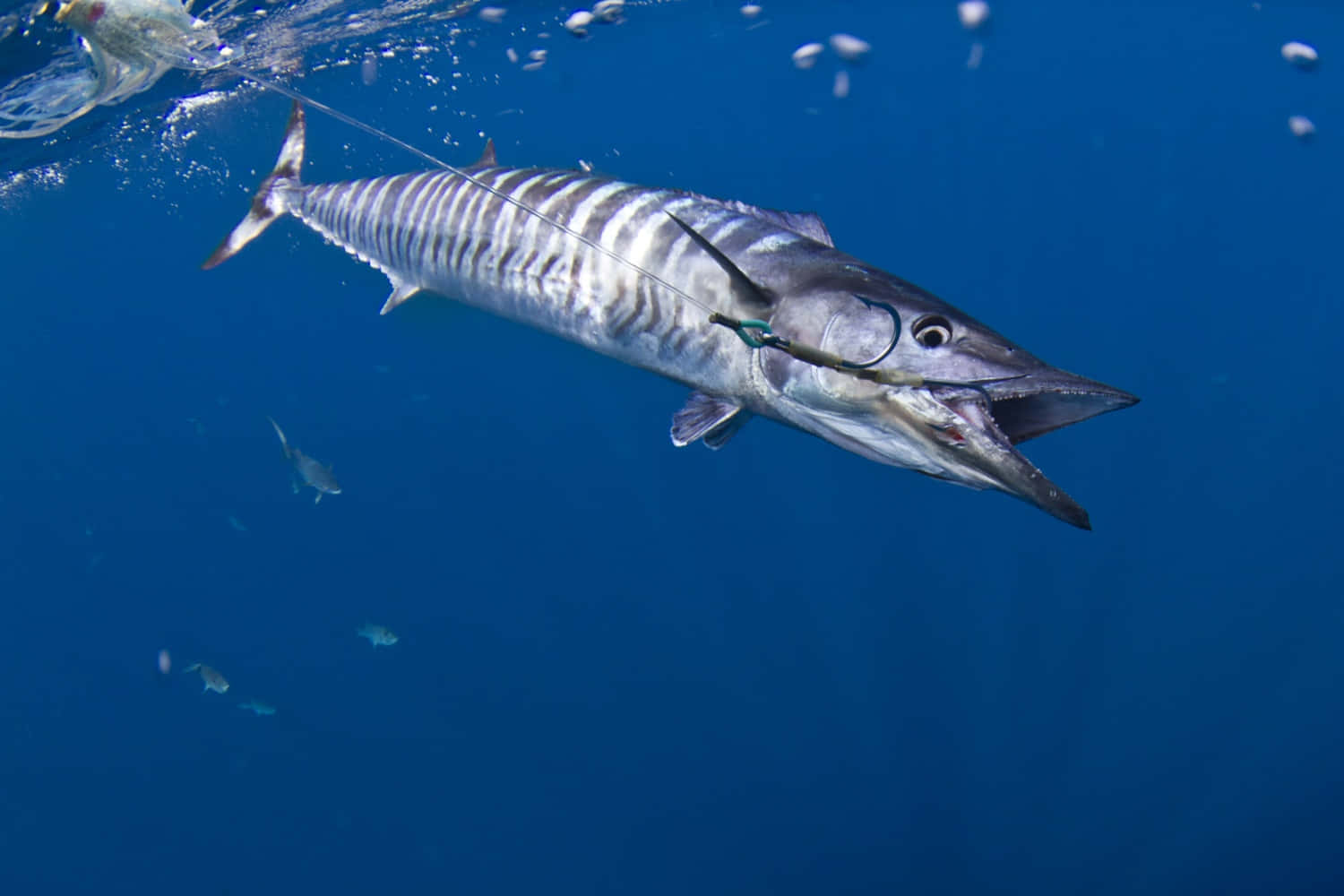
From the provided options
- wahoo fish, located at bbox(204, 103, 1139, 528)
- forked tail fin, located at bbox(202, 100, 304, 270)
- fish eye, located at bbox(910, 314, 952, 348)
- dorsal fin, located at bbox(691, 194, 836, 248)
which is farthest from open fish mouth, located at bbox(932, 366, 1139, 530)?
forked tail fin, located at bbox(202, 100, 304, 270)

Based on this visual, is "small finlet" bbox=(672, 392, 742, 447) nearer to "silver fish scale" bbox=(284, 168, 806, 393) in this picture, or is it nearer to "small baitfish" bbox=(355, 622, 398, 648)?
"silver fish scale" bbox=(284, 168, 806, 393)

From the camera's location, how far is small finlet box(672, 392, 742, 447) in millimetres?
2965

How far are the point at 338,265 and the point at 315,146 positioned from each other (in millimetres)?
9287

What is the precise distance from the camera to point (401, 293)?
4.91 m

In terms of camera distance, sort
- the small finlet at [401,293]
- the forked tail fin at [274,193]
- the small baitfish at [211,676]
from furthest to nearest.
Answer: the small baitfish at [211,676] < the forked tail fin at [274,193] < the small finlet at [401,293]

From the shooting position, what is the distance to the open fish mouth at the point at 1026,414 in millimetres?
1812

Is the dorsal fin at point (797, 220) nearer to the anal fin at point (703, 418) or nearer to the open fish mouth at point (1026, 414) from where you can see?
the anal fin at point (703, 418)

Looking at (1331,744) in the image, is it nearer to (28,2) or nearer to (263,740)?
(263,740)

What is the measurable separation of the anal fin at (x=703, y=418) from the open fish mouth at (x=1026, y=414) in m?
1.02

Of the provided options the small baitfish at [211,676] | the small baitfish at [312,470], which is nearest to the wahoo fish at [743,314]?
the small baitfish at [312,470]

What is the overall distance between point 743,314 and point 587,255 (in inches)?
38.7

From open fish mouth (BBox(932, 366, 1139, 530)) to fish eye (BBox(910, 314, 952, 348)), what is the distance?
0.16 m

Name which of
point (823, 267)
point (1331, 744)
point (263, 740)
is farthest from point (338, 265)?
point (1331, 744)

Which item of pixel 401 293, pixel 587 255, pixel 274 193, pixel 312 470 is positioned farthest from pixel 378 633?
pixel 587 255
